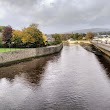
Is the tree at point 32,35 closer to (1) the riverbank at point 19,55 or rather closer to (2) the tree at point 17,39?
(2) the tree at point 17,39

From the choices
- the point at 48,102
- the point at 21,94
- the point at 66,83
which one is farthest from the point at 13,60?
the point at 48,102

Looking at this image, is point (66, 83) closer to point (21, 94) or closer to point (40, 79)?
point (40, 79)

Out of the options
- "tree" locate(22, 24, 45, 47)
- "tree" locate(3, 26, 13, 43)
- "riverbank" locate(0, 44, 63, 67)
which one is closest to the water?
"riverbank" locate(0, 44, 63, 67)

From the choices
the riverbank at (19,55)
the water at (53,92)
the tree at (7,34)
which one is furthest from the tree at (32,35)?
the water at (53,92)

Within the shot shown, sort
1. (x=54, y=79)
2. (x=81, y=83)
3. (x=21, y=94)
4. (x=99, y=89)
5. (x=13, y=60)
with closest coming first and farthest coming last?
(x=21, y=94)
(x=99, y=89)
(x=81, y=83)
(x=54, y=79)
(x=13, y=60)

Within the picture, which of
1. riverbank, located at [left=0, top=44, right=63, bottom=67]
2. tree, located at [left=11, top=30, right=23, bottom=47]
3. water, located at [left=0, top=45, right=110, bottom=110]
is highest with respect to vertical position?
tree, located at [left=11, top=30, right=23, bottom=47]

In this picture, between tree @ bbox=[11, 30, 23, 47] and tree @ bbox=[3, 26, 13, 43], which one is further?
tree @ bbox=[11, 30, 23, 47]

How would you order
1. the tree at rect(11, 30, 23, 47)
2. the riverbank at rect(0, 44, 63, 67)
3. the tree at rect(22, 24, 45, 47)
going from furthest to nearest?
the tree at rect(11, 30, 23, 47), the tree at rect(22, 24, 45, 47), the riverbank at rect(0, 44, 63, 67)

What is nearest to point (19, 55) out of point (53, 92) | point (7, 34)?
point (7, 34)

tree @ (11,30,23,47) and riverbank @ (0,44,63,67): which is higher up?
tree @ (11,30,23,47)

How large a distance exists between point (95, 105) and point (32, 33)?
54691 millimetres

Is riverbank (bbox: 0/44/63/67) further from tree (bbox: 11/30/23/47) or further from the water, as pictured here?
the water

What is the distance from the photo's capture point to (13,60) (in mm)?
54000

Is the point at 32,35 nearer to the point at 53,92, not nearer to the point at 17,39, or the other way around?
the point at 17,39
